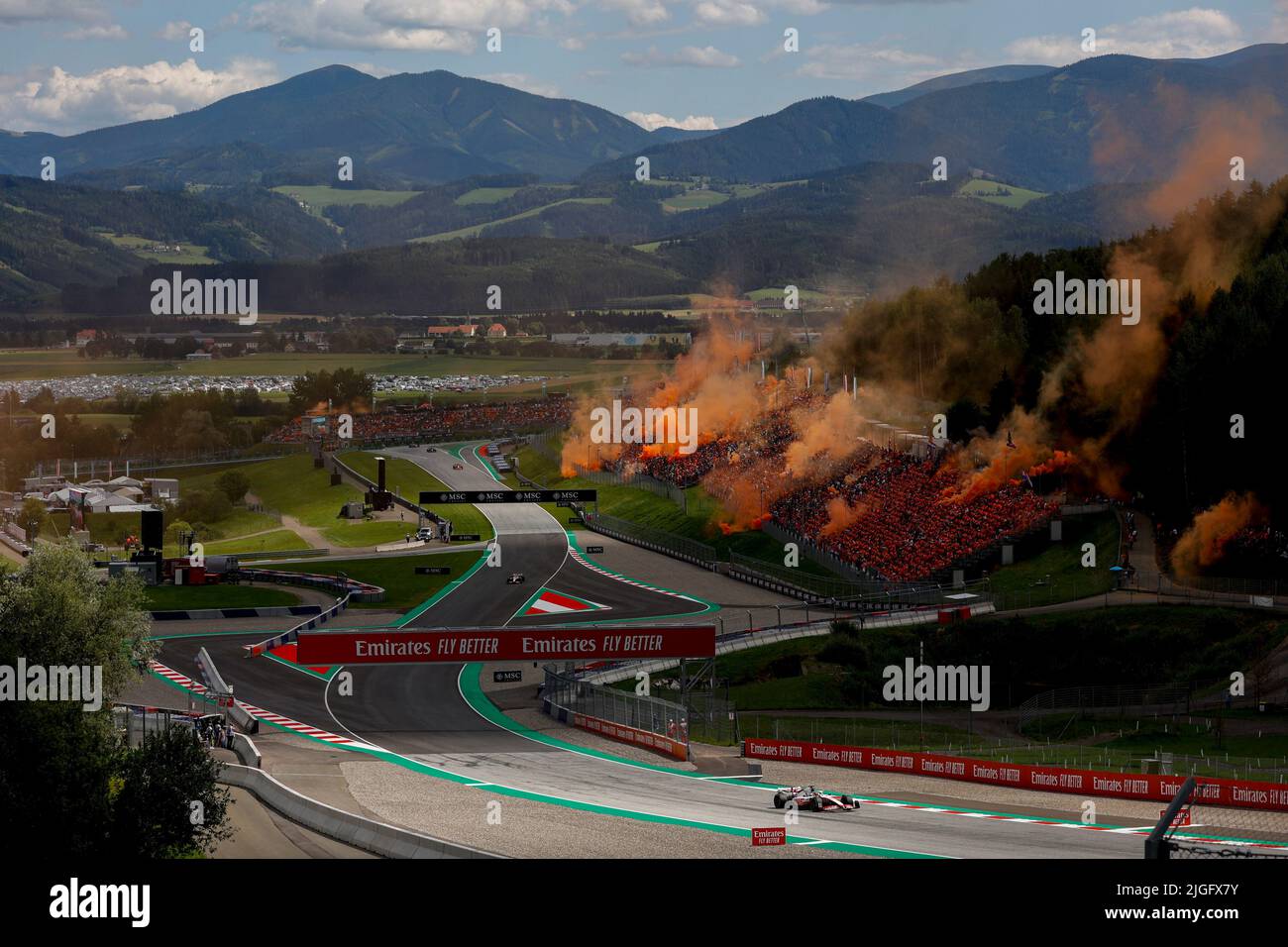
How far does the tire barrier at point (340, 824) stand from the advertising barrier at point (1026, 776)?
1666 centimetres

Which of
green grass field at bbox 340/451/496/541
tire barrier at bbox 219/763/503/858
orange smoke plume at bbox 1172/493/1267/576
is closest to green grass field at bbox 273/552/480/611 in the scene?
green grass field at bbox 340/451/496/541

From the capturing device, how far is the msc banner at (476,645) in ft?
195

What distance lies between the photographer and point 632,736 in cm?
5891

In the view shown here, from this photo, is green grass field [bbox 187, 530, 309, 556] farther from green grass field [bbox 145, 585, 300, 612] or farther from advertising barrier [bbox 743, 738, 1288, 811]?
advertising barrier [bbox 743, 738, 1288, 811]

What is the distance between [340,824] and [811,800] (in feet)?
43.2

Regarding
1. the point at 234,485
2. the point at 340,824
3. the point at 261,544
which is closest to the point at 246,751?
the point at 340,824

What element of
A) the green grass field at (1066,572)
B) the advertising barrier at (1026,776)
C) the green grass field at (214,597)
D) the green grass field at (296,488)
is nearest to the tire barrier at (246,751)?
the advertising barrier at (1026,776)

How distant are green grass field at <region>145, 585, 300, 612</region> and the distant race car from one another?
49007mm

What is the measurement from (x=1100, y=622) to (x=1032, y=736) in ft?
38.3

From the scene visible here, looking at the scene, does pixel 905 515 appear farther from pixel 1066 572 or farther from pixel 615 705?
pixel 615 705

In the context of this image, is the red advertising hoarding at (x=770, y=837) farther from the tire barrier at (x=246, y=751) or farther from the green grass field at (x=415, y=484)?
the green grass field at (x=415, y=484)

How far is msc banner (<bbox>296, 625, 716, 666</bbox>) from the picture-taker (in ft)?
195

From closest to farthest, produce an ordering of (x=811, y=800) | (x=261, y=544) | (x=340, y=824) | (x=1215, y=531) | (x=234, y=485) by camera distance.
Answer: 1. (x=340, y=824)
2. (x=811, y=800)
3. (x=1215, y=531)
4. (x=261, y=544)
5. (x=234, y=485)

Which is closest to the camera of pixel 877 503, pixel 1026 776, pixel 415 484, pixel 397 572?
pixel 1026 776
